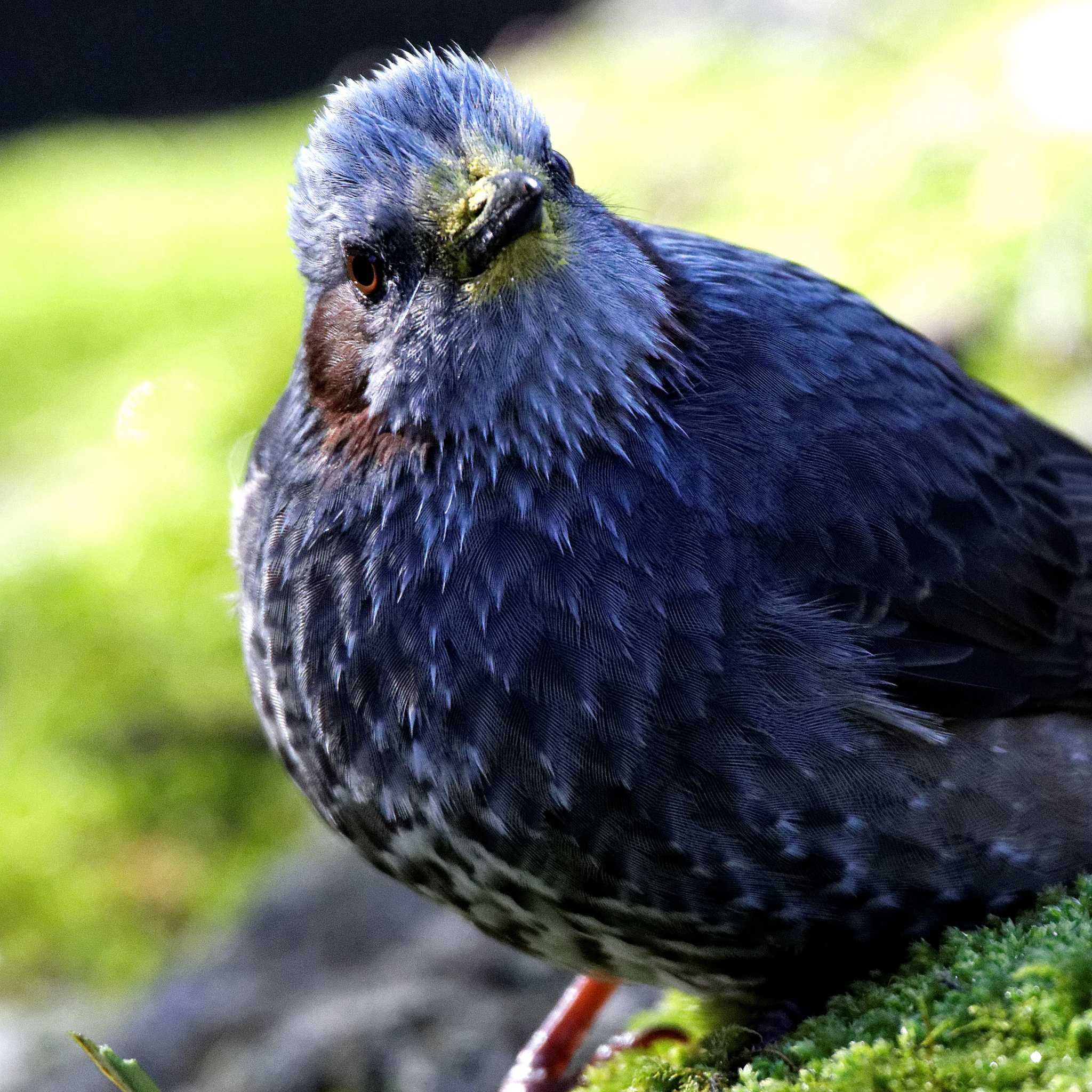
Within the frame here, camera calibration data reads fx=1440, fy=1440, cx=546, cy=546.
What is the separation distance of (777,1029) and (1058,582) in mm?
1202

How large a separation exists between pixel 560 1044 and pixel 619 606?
4.81 ft

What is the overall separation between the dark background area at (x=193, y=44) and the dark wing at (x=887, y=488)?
40.0 feet

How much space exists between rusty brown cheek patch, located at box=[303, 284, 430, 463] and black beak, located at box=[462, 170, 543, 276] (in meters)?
0.36

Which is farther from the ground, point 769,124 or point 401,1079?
point 769,124

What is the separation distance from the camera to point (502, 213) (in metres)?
2.66

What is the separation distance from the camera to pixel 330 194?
2.97m

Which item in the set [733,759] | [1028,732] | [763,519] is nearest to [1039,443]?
[1028,732]

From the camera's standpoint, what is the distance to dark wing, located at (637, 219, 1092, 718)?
9.46 ft

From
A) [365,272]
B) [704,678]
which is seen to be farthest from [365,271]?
[704,678]

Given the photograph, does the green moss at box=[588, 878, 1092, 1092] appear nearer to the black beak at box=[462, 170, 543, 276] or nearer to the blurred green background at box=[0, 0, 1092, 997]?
the black beak at box=[462, 170, 543, 276]

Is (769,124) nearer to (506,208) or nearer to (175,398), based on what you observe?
(175,398)

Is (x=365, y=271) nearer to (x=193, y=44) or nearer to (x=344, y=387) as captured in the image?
(x=344, y=387)

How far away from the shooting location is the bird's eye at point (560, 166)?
114 inches

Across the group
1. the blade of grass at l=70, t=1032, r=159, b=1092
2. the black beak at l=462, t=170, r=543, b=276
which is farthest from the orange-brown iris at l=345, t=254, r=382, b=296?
the blade of grass at l=70, t=1032, r=159, b=1092
